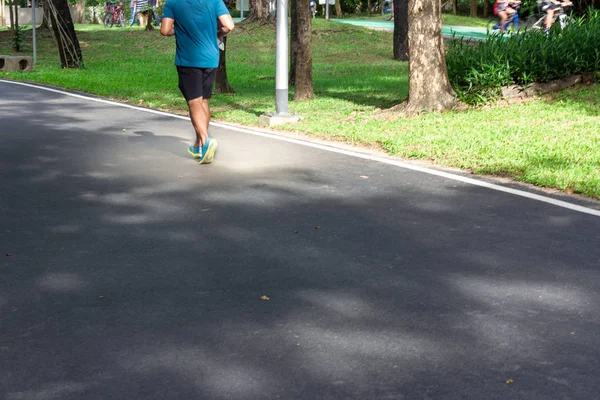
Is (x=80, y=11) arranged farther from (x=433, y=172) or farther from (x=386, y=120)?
(x=433, y=172)

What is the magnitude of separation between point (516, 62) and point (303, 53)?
4.37m

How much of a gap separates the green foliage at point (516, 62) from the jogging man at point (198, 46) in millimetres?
5277

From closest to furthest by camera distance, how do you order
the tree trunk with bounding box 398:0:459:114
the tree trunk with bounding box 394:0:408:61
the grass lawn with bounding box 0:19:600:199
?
the grass lawn with bounding box 0:19:600:199
the tree trunk with bounding box 398:0:459:114
the tree trunk with bounding box 394:0:408:61

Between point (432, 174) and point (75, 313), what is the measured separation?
510 cm

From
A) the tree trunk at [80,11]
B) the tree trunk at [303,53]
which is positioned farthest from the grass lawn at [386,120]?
the tree trunk at [80,11]

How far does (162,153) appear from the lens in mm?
10914

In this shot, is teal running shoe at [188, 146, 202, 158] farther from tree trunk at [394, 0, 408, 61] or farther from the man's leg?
tree trunk at [394, 0, 408, 61]

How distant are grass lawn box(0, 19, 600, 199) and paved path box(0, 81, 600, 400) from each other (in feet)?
3.30

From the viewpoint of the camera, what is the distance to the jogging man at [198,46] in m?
9.87

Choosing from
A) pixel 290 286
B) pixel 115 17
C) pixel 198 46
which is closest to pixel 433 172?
pixel 198 46

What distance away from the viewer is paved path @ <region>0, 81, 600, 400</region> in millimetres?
4211

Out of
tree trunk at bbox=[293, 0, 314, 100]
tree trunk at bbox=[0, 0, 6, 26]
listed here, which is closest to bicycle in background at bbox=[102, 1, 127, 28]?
tree trunk at bbox=[0, 0, 6, 26]

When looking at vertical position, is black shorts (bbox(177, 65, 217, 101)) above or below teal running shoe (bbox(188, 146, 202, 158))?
above

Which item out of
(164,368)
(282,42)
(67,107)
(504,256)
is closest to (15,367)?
(164,368)
